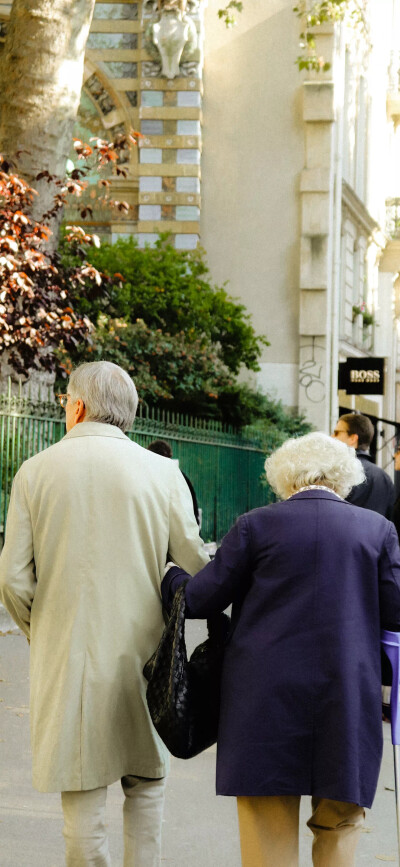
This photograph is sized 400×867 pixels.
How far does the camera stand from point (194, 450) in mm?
15695

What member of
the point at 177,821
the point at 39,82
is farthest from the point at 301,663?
the point at 39,82

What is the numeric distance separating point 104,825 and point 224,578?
0.84 meters

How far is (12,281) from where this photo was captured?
32.1 feet

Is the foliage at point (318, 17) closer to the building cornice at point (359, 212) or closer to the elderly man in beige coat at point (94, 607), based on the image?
the building cornice at point (359, 212)

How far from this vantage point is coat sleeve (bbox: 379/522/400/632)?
3.46 metres

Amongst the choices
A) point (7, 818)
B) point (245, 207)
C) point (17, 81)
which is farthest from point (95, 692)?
point (245, 207)

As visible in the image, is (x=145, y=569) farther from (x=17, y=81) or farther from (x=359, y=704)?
(x=17, y=81)

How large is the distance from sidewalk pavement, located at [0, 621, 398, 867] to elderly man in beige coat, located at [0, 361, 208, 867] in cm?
135

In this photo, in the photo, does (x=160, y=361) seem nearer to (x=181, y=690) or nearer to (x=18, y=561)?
(x=18, y=561)

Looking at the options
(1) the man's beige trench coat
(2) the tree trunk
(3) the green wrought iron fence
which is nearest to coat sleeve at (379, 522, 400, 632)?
(1) the man's beige trench coat

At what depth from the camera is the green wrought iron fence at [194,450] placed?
11.1 metres

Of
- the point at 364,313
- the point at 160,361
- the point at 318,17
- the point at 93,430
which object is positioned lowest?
the point at 93,430

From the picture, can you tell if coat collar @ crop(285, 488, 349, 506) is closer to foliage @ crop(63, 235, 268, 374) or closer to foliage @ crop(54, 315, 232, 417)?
foliage @ crop(54, 315, 232, 417)

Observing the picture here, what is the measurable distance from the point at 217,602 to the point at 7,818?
2.36 meters
